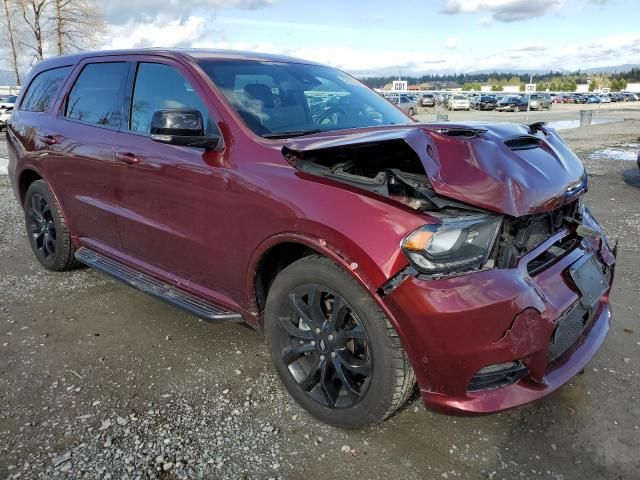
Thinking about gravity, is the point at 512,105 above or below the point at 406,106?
below

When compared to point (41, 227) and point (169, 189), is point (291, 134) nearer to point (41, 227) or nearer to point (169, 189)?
point (169, 189)

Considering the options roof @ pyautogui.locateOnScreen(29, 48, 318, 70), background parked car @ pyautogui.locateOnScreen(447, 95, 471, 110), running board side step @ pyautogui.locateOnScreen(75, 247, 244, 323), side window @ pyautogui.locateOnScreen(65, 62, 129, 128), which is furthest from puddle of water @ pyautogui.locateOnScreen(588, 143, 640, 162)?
background parked car @ pyautogui.locateOnScreen(447, 95, 471, 110)

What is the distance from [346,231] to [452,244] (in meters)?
0.45

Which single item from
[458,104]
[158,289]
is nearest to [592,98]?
[458,104]

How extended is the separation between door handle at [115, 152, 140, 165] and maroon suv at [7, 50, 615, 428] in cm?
1

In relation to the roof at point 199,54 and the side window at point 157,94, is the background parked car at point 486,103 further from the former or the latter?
the side window at point 157,94

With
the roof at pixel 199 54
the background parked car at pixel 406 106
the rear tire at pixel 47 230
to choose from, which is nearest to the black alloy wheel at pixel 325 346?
the roof at pixel 199 54

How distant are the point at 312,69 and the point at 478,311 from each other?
2451mm

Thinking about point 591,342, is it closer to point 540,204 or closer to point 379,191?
point 540,204

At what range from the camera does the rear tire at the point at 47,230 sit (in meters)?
4.46

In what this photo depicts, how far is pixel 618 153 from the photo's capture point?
12.9 meters

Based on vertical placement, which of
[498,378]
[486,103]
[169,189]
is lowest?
[486,103]

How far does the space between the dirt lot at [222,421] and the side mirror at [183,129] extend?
1347 mm

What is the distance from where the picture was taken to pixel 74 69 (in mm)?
4289
